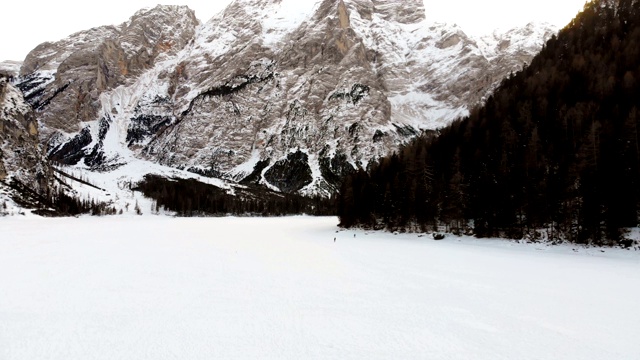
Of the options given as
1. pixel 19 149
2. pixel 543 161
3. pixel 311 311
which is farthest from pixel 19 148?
pixel 543 161

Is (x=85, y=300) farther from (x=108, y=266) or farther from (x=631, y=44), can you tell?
(x=631, y=44)

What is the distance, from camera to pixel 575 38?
93.6 m

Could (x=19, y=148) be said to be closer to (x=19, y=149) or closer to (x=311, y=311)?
(x=19, y=149)

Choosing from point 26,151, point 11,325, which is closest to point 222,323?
point 11,325

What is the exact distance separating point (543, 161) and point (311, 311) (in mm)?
50692

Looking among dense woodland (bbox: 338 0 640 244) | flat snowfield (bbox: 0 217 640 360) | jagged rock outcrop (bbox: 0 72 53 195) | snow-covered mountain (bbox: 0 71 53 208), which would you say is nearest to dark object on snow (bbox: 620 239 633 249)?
dense woodland (bbox: 338 0 640 244)

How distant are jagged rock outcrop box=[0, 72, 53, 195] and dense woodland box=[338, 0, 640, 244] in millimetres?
142911

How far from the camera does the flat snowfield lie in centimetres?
923

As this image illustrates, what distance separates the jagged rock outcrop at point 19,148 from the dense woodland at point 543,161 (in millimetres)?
142911

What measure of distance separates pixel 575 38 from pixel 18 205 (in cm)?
18474

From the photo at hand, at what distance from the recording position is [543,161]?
5006 centimetres

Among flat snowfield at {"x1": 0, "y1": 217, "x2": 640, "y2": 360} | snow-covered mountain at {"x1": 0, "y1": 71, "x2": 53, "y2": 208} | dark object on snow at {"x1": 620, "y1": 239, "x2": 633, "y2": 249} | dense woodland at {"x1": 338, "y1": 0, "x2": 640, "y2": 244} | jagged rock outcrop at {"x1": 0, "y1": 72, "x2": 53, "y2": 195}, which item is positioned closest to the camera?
flat snowfield at {"x1": 0, "y1": 217, "x2": 640, "y2": 360}

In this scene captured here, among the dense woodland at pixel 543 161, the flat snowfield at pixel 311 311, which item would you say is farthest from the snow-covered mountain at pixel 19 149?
the flat snowfield at pixel 311 311

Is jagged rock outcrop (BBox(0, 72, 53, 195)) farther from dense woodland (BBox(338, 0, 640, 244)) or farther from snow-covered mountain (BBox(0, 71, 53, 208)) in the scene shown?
dense woodland (BBox(338, 0, 640, 244))
